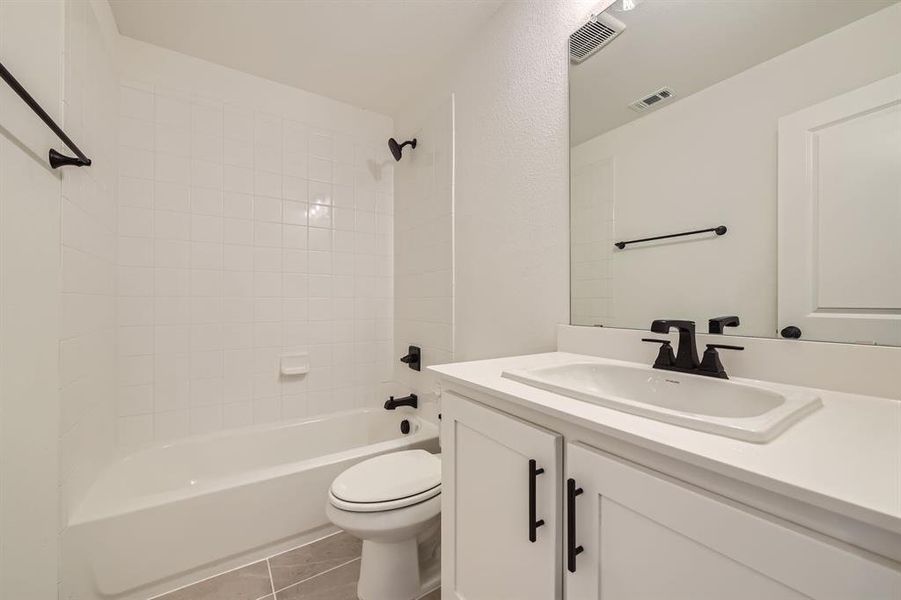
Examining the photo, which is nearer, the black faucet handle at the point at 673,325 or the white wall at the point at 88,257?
the black faucet handle at the point at 673,325

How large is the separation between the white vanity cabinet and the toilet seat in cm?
28

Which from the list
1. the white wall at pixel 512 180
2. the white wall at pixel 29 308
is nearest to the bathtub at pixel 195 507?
the white wall at pixel 29 308

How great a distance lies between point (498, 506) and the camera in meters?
0.79

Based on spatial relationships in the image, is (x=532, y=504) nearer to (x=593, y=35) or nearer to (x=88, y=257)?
(x=593, y=35)

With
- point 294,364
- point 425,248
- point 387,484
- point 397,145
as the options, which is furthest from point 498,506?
point 397,145

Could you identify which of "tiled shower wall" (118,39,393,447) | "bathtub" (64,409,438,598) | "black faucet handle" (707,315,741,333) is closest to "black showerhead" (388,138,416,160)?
"tiled shower wall" (118,39,393,447)

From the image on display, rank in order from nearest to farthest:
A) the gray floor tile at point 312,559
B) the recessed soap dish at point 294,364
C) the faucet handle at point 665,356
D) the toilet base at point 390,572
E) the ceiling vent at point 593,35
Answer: the faucet handle at point 665,356 → the ceiling vent at point 593,35 → the toilet base at point 390,572 → the gray floor tile at point 312,559 → the recessed soap dish at point 294,364

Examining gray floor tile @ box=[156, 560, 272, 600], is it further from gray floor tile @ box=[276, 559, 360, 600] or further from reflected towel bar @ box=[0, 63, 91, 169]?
reflected towel bar @ box=[0, 63, 91, 169]

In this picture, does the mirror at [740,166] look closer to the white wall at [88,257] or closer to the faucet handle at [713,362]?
the faucet handle at [713,362]

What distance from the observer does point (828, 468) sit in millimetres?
418

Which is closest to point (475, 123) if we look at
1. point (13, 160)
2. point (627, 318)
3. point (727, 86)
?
point (727, 86)

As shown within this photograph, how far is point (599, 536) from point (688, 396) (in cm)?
45

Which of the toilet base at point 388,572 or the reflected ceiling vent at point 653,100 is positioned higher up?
the reflected ceiling vent at point 653,100

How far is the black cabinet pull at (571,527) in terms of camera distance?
615mm
